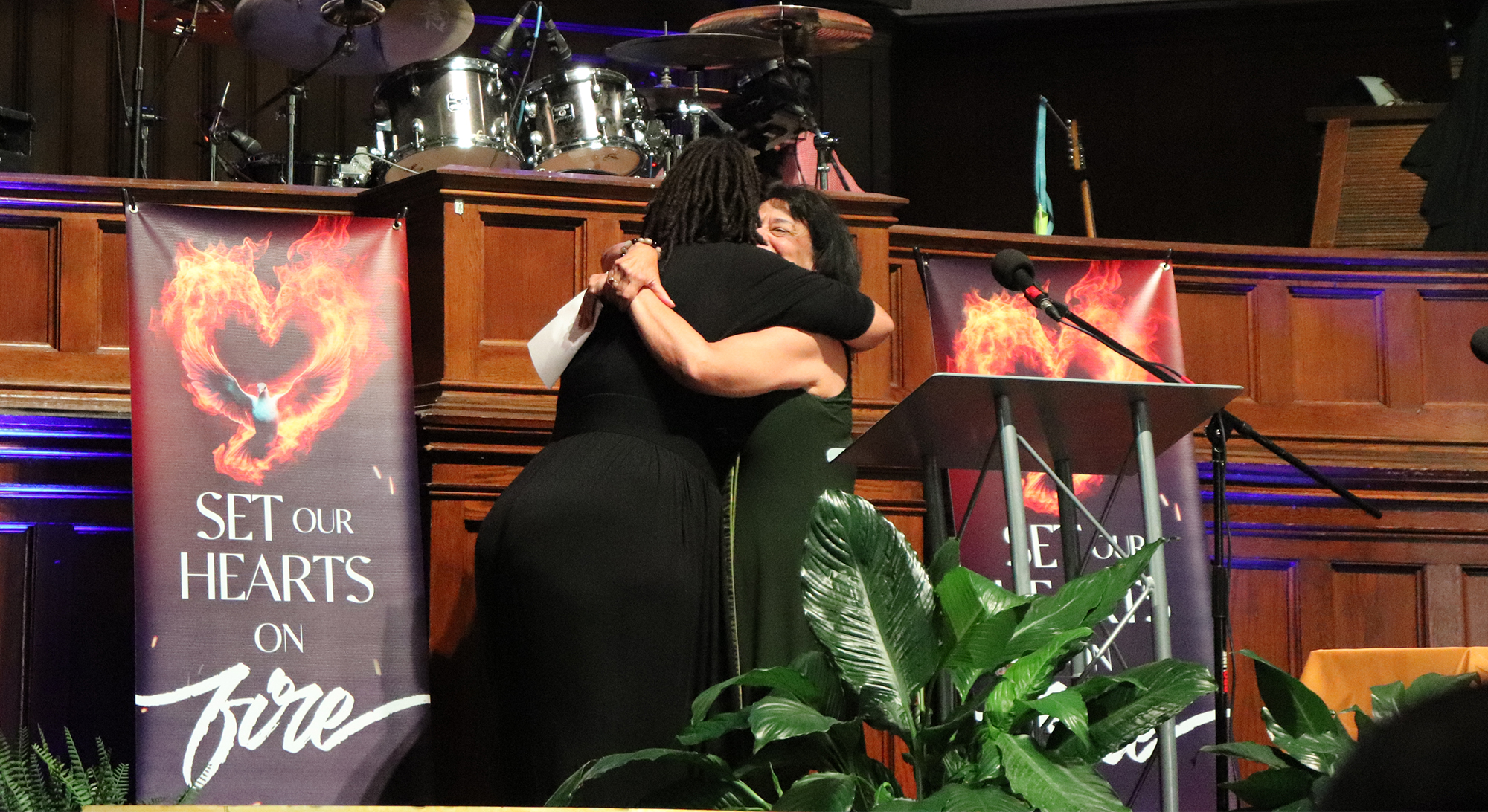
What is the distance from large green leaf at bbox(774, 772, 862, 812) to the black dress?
0.42 metres

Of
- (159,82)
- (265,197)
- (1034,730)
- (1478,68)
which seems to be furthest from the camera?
(159,82)

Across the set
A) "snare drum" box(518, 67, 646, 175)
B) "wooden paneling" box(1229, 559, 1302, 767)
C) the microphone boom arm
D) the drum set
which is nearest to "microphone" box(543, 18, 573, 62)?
the drum set

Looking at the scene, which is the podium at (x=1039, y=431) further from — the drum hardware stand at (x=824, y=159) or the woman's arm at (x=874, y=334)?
the drum hardware stand at (x=824, y=159)

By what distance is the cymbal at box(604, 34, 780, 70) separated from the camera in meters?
5.83

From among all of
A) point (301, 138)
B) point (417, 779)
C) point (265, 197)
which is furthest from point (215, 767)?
point (301, 138)

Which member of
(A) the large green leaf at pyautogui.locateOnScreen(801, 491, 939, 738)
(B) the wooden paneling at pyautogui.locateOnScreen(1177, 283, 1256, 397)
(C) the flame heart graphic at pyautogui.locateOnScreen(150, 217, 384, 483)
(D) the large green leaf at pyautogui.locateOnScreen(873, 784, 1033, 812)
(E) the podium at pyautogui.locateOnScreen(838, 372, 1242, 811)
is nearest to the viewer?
(D) the large green leaf at pyautogui.locateOnScreen(873, 784, 1033, 812)

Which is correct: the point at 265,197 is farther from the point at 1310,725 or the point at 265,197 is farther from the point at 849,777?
the point at 1310,725

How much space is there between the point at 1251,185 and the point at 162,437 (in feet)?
18.0

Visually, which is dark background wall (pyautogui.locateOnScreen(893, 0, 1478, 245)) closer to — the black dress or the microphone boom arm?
the microphone boom arm

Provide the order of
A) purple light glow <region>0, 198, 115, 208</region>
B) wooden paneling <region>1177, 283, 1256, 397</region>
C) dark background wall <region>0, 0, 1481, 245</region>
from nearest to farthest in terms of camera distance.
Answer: purple light glow <region>0, 198, 115, 208</region> → wooden paneling <region>1177, 283, 1256, 397</region> → dark background wall <region>0, 0, 1481, 245</region>

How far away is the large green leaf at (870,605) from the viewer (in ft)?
7.84

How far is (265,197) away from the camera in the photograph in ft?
13.9

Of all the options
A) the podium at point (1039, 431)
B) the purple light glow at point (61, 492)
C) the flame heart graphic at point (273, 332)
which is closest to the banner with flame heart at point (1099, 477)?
the podium at point (1039, 431)

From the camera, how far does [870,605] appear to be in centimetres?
244
